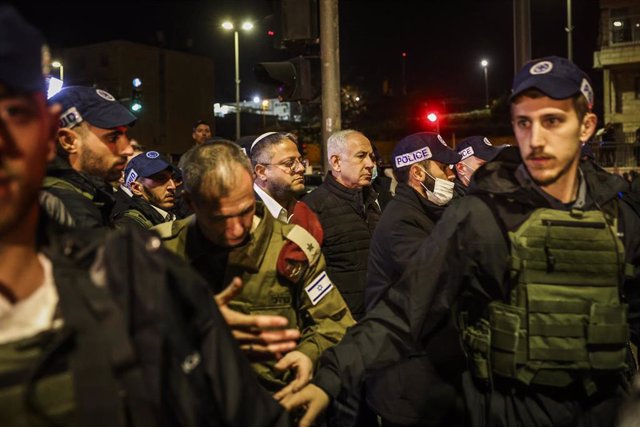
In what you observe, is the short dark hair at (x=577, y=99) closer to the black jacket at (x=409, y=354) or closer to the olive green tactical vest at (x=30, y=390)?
the black jacket at (x=409, y=354)

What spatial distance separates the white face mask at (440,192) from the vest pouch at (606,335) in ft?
8.16

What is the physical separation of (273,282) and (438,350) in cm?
114

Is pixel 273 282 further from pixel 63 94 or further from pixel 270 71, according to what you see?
pixel 270 71

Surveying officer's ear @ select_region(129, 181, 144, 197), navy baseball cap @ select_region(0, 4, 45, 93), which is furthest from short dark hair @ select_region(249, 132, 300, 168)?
navy baseball cap @ select_region(0, 4, 45, 93)

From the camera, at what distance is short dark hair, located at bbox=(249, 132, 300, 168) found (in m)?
6.07

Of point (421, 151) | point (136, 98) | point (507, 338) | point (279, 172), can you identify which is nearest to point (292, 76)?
point (279, 172)

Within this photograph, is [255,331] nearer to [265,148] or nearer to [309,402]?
[309,402]

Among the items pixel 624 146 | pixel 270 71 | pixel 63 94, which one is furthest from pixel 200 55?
pixel 63 94

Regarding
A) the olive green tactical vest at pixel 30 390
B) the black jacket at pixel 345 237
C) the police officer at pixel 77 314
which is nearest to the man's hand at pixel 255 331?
the police officer at pixel 77 314

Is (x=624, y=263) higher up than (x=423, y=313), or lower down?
higher up

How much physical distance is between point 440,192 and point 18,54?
4275 mm

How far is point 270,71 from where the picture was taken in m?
8.55

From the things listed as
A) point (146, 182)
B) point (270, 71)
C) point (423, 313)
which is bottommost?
point (423, 313)

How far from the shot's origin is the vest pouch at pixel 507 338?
3035mm
